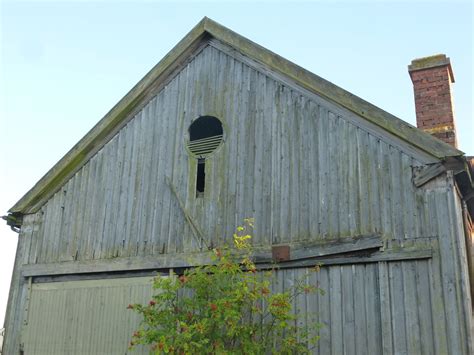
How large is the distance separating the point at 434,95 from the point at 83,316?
7908 mm

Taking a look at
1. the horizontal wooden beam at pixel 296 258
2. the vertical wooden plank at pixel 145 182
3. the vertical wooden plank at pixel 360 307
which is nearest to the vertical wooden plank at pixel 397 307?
the horizontal wooden beam at pixel 296 258

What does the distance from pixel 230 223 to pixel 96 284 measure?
2927 millimetres

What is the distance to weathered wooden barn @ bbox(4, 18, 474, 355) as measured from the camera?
25.5 ft

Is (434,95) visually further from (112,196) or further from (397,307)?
(112,196)

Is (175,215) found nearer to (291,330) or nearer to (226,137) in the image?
(226,137)

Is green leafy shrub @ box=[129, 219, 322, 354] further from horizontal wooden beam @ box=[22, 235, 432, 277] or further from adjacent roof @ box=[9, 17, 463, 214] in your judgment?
adjacent roof @ box=[9, 17, 463, 214]

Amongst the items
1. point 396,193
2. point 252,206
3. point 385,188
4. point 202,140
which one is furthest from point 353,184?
point 202,140

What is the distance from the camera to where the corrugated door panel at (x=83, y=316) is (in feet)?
32.2

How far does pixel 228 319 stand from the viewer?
25.0 feet

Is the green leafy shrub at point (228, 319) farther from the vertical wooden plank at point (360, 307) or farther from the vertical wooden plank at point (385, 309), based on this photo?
the vertical wooden plank at point (385, 309)

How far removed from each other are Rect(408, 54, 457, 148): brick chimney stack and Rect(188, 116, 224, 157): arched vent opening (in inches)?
152

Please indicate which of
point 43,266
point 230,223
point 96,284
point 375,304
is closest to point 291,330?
point 375,304

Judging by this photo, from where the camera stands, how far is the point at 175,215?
9.99m

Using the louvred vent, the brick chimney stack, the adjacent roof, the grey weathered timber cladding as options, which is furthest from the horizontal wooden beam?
the brick chimney stack
